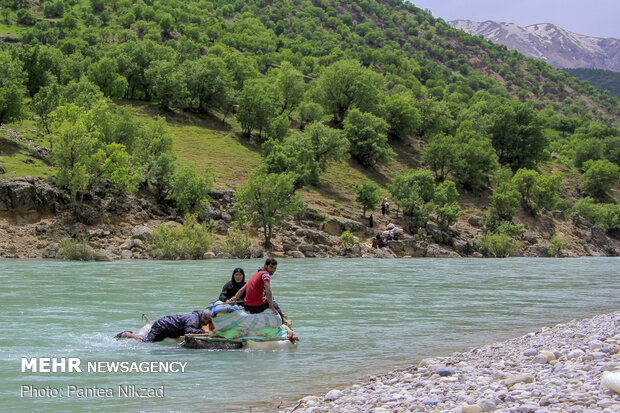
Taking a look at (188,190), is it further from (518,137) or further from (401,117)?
(518,137)

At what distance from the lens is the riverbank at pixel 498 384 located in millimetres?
8289

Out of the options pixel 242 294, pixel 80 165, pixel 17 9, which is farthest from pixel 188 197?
pixel 17 9

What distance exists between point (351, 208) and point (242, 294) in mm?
55826

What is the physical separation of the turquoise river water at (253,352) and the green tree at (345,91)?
216 feet

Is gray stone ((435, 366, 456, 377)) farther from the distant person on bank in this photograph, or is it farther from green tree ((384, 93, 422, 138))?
green tree ((384, 93, 422, 138))

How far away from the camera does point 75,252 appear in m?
43.4

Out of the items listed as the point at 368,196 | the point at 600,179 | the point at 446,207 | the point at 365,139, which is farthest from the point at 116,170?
the point at 600,179

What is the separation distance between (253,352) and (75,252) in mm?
33294

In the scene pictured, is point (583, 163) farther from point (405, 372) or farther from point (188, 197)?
point (405, 372)

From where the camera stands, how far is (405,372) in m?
11.9

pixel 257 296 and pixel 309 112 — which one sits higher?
pixel 309 112

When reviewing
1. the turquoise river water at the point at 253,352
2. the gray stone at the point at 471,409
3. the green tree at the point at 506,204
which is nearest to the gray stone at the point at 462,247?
the green tree at the point at 506,204

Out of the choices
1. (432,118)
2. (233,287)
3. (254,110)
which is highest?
(432,118)

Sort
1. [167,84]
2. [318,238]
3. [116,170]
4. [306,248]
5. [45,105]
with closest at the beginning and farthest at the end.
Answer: [116,170], [306,248], [318,238], [45,105], [167,84]
